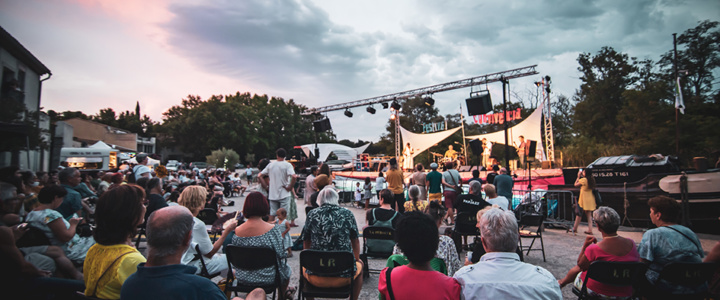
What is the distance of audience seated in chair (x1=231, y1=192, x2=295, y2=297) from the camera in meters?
2.88

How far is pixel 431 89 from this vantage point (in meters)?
17.1

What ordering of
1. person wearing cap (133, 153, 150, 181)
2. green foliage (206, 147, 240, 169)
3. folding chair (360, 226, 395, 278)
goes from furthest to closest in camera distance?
green foliage (206, 147, 240, 169) < person wearing cap (133, 153, 150, 181) < folding chair (360, 226, 395, 278)

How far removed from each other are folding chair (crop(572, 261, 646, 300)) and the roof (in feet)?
42.6

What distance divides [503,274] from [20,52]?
16.1 m

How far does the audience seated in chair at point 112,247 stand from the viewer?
1.91m

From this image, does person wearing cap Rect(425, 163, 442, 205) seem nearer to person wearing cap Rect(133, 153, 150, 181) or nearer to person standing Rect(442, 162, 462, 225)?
person standing Rect(442, 162, 462, 225)

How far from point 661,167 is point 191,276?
34.3ft

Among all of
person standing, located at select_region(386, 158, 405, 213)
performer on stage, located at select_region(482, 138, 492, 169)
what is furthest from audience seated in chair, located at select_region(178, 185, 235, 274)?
Result: performer on stage, located at select_region(482, 138, 492, 169)

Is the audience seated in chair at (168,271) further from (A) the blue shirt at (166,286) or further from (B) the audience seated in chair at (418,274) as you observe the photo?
(B) the audience seated in chair at (418,274)

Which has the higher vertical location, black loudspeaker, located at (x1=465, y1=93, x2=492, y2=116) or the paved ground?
black loudspeaker, located at (x1=465, y1=93, x2=492, y2=116)

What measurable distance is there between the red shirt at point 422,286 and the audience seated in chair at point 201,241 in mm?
1642

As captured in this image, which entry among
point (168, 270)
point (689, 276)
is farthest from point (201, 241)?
point (689, 276)

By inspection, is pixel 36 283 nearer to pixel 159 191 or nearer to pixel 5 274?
pixel 5 274

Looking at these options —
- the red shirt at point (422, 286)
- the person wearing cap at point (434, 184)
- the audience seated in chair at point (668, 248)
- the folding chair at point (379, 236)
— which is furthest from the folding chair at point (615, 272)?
the person wearing cap at point (434, 184)
